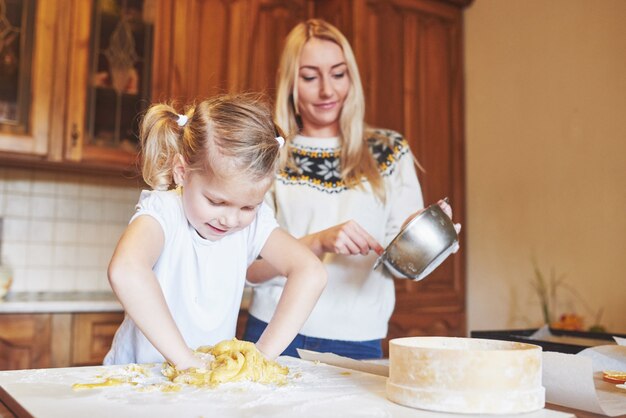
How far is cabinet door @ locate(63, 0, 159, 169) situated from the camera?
7.26 ft

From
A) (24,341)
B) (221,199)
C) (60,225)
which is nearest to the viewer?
(221,199)

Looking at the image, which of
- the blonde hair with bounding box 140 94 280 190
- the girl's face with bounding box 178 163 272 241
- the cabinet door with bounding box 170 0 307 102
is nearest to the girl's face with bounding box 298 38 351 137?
the blonde hair with bounding box 140 94 280 190

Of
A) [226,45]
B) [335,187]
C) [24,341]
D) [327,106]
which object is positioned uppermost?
[226,45]

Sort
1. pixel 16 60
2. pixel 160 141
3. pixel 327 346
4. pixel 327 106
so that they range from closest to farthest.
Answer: pixel 160 141 → pixel 327 346 → pixel 327 106 → pixel 16 60

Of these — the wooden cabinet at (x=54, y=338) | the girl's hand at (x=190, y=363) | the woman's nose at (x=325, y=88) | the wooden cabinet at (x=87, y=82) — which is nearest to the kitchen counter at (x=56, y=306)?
the wooden cabinet at (x=54, y=338)

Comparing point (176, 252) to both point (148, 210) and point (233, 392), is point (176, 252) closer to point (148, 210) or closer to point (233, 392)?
point (148, 210)

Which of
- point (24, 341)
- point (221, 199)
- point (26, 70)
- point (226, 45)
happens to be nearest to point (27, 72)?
point (26, 70)

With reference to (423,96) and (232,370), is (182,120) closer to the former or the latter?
(232,370)

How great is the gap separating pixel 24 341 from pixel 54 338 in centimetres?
8

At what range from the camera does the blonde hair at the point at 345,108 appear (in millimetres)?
1345

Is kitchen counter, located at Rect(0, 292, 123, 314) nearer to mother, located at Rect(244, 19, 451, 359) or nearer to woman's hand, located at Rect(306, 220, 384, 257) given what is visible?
mother, located at Rect(244, 19, 451, 359)

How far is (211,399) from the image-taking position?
0.65 metres

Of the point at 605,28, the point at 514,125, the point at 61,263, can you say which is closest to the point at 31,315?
the point at 61,263

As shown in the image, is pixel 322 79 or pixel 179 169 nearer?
pixel 179 169
